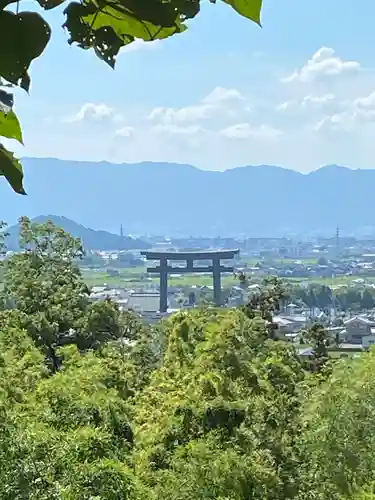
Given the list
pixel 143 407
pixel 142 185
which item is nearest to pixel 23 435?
pixel 143 407

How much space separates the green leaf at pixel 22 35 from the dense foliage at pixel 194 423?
3954mm

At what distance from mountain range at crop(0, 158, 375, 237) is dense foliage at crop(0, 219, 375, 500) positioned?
97.2 meters

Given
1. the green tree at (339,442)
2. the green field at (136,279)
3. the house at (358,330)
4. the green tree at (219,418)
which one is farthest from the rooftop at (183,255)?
the green tree at (339,442)

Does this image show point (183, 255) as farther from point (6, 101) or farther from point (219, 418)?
point (6, 101)

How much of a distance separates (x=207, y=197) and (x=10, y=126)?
5098 inches

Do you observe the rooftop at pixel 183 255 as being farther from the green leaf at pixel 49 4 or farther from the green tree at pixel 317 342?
the green leaf at pixel 49 4

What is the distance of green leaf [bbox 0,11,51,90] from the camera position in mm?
A: 323

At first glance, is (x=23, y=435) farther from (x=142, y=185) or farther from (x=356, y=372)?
(x=142, y=185)

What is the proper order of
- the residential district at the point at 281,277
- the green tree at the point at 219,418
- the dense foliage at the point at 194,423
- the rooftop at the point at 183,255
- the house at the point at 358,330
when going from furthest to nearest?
the rooftop at the point at 183,255 → the house at the point at 358,330 → the residential district at the point at 281,277 → the green tree at the point at 219,418 → the dense foliage at the point at 194,423

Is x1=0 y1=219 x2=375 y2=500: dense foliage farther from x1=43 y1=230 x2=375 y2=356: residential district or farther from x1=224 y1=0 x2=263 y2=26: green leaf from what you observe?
x1=224 y1=0 x2=263 y2=26: green leaf

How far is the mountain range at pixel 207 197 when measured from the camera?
4468 inches

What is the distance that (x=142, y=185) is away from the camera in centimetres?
Result: 12781

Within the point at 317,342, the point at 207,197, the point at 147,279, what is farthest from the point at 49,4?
the point at 207,197

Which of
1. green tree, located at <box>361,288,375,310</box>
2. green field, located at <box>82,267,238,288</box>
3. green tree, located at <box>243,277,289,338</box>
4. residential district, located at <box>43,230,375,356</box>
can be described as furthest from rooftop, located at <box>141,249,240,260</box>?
green tree, located at <box>243,277,289,338</box>
